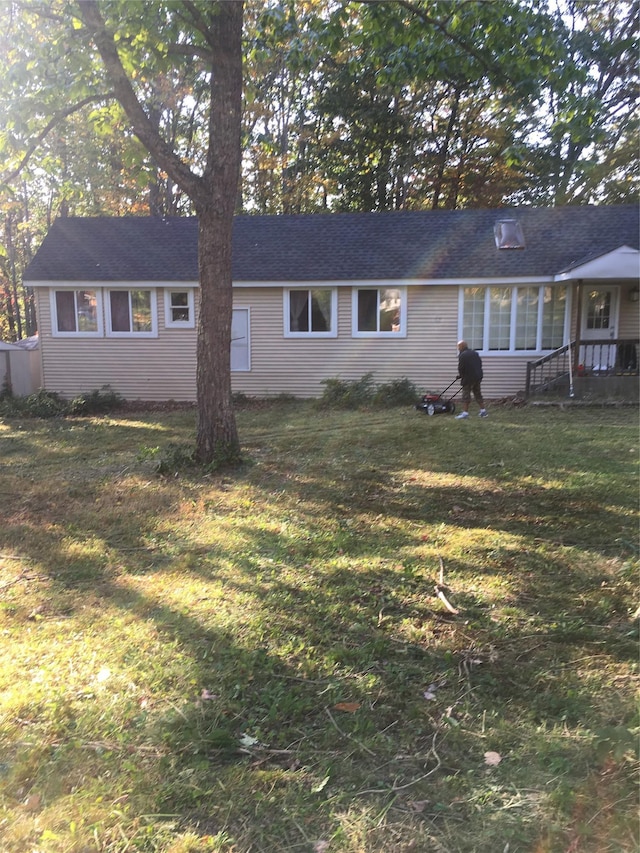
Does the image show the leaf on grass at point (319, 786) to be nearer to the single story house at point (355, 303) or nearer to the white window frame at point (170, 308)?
the single story house at point (355, 303)

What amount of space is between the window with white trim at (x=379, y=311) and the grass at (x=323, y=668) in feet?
31.4

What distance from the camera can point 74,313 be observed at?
55.1ft

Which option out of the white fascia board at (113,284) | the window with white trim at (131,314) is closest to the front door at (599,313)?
the white fascia board at (113,284)

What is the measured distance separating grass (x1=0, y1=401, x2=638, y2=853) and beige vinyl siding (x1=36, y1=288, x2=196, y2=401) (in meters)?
10.00

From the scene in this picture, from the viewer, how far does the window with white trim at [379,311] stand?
15789mm

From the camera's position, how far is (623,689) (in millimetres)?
2885

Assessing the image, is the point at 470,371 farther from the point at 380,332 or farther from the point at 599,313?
the point at 599,313

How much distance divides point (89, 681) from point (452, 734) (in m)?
1.84

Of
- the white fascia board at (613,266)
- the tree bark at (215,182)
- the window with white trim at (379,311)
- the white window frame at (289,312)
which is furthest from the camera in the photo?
the white window frame at (289,312)

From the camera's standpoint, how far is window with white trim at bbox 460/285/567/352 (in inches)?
603

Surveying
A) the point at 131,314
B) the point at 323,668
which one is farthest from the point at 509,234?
the point at 323,668

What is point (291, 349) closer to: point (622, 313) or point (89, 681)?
point (622, 313)

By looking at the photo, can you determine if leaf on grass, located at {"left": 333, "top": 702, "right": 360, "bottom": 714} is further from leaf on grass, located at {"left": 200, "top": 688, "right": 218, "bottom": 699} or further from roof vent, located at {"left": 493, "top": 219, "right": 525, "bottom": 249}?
roof vent, located at {"left": 493, "top": 219, "right": 525, "bottom": 249}

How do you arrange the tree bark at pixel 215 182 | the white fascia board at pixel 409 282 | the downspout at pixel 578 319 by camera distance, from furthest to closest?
the white fascia board at pixel 409 282, the downspout at pixel 578 319, the tree bark at pixel 215 182
